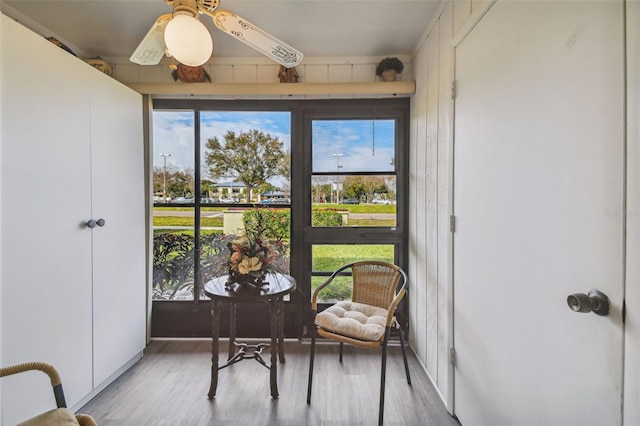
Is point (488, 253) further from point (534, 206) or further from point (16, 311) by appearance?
point (16, 311)

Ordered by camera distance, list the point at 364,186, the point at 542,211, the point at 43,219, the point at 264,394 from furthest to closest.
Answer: the point at 364,186 → the point at 264,394 → the point at 43,219 → the point at 542,211

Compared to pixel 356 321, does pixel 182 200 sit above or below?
above

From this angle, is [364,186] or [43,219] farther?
[364,186]

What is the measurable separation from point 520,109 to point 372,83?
1398 millimetres

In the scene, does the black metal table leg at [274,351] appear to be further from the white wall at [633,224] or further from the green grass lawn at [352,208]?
the white wall at [633,224]

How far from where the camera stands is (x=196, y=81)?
2.29 metres

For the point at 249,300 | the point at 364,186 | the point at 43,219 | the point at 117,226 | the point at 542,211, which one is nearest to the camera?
→ the point at 542,211

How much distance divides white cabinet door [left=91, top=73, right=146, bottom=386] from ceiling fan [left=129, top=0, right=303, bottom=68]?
2.19 feet

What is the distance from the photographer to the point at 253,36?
49.4 inches

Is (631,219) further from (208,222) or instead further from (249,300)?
(208,222)

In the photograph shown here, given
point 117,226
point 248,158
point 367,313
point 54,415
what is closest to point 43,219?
point 117,226

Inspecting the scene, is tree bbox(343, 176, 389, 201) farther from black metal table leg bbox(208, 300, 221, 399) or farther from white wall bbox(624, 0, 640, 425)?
white wall bbox(624, 0, 640, 425)

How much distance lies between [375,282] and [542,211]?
1270mm

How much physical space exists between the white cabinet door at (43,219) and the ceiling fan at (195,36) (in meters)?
0.53
